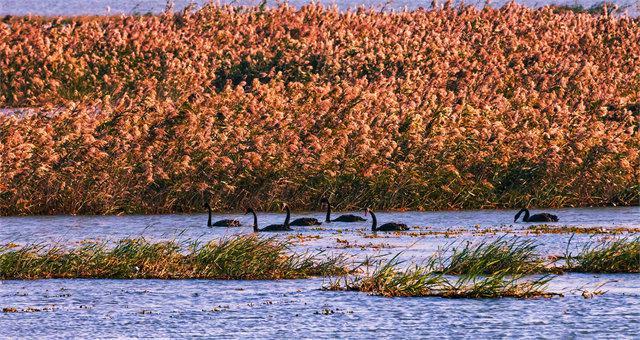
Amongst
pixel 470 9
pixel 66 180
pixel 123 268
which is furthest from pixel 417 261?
pixel 470 9

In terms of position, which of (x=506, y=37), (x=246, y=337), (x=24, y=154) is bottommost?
(x=246, y=337)

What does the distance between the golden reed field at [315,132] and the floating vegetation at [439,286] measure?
1283 cm

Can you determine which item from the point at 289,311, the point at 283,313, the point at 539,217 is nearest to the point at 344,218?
the point at 539,217

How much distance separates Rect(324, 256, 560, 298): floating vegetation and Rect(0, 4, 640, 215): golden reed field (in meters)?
12.8

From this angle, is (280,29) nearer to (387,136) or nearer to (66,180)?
(387,136)

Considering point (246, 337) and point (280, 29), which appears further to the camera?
point (280, 29)

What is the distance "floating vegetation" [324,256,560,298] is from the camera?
78.0 feet

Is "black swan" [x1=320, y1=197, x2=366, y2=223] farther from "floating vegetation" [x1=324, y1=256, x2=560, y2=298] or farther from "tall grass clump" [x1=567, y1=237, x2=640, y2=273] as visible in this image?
"floating vegetation" [x1=324, y1=256, x2=560, y2=298]

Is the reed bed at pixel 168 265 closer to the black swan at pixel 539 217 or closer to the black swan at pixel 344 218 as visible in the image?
the black swan at pixel 344 218

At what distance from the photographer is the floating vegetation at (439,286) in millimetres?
23766

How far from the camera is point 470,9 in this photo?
64750 mm

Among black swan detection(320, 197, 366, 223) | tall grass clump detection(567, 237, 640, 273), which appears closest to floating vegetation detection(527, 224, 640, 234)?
black swan detection(320, 197, 366, 223)

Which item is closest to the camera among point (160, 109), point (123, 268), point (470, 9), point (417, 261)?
point (123, 268)

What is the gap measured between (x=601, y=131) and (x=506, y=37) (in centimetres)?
1878
